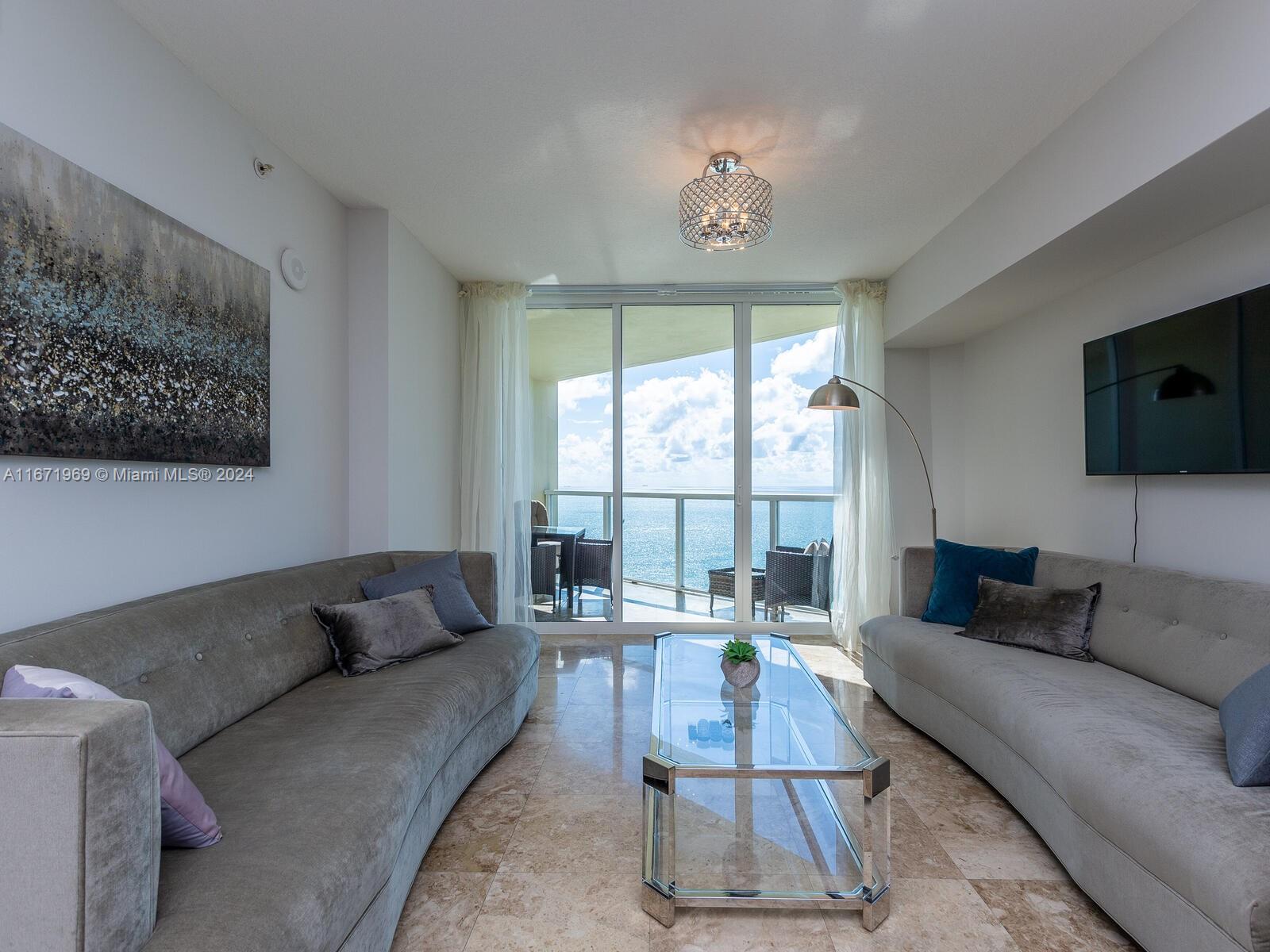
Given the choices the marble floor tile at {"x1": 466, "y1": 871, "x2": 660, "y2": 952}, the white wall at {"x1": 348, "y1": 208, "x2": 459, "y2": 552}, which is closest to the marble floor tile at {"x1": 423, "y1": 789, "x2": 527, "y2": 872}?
the marble floor tile at {"x1": 466, "y1": 871, "x2": 660, "y2": 952}

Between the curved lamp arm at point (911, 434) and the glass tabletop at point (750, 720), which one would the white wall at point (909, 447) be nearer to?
the curved lamp arm at point (911, 434)

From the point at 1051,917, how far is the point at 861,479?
3.11 metres

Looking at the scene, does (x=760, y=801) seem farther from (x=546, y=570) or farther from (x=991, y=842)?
(x=546, y=570)

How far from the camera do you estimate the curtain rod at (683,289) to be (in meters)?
4.78

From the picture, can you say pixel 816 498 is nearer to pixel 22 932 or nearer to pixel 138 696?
pixel 138 696

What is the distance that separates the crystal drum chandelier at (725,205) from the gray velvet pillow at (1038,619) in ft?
6.58

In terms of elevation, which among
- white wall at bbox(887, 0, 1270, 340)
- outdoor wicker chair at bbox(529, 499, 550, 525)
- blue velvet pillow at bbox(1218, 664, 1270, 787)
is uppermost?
white wall at bbox(887, 0, 1270, 340)

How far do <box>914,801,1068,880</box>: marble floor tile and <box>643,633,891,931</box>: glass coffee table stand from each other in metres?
0.28

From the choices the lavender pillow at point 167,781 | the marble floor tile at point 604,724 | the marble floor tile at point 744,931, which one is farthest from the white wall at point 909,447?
the lavender pillow at point 167,781

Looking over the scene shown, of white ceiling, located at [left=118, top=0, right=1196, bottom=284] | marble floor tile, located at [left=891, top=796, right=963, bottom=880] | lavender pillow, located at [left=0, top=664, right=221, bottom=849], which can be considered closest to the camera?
lavender pillow, located at [left=0, top=664, right=221, bottom=849]

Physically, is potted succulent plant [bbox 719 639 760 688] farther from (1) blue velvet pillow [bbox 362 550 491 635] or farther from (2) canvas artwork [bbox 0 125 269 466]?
(2) canvas artwork [bbox 0 125 269 466]

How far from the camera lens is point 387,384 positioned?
3518 mm

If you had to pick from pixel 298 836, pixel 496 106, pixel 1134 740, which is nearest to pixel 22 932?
pixel 298 836

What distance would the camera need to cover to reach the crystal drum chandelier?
2.82 meters
